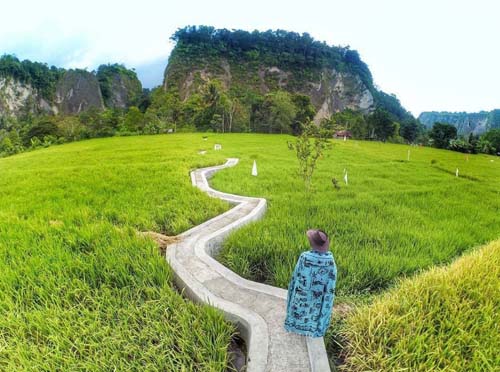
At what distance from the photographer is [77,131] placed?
36.3 metres

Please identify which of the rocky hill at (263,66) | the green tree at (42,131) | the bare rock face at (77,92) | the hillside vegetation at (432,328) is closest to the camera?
the hillside vegetation at (432,328)

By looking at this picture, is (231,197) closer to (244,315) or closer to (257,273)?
(257,273)

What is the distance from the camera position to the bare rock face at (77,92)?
221ft

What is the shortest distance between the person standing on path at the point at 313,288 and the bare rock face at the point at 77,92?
77.6 metres

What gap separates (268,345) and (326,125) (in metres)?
5.35

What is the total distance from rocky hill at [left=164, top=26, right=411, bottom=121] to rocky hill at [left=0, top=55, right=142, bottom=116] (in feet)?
64.9

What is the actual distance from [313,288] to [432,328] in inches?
35.8

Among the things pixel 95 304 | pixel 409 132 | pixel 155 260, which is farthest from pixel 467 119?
pixel 95 304

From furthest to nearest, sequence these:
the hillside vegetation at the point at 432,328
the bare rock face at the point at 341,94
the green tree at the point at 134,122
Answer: the bare rock face at the point at 341,94, the green tree at the point at 134,122, the hillside vegetation at the point at 432,328

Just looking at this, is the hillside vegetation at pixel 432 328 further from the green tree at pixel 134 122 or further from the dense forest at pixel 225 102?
the green tree at pixel 134 122

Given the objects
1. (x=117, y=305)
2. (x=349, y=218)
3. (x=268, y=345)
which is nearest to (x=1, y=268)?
(x=117, y=305)

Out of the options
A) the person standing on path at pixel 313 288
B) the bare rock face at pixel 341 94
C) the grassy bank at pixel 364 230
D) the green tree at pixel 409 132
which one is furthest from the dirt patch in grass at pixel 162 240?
the bare rock face at pixel 341 94

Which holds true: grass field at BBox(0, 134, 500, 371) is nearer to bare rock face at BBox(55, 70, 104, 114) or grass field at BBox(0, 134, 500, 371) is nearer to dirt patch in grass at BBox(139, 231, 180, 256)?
A: dirt patch in grass at BBox(139, 231, 180, 256)

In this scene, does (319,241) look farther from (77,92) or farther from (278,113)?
(77,92)
